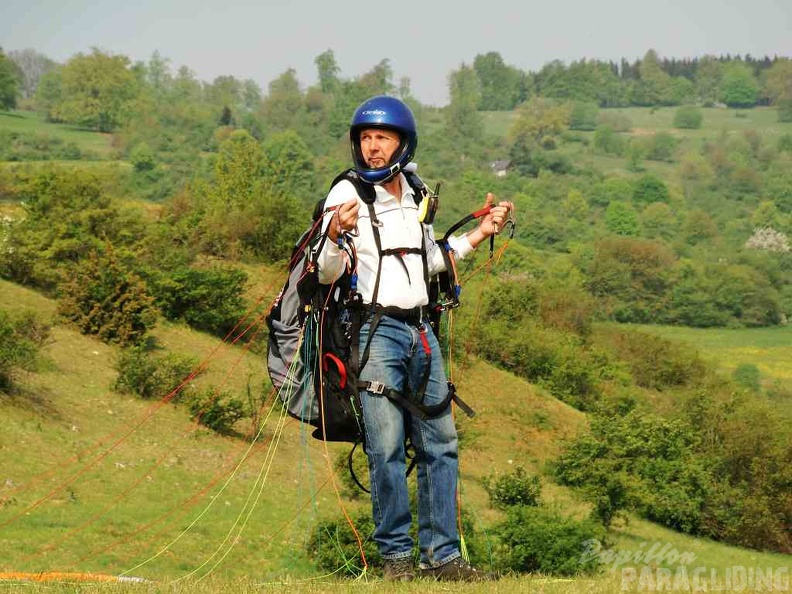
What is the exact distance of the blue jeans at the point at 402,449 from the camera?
694 centimetres

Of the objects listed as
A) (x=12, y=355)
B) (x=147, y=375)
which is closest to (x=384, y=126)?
(x=12, y=355)

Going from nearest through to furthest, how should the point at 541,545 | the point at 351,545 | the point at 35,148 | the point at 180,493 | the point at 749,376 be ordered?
1. the point at 351,545
2. the point at 541,545
3. the point at 180,493
4. the point at 749,376
5. the point at 35,148

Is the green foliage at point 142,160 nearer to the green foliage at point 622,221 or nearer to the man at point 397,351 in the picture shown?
the green foliage at point 622,221

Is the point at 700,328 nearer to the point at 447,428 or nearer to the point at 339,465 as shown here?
the point at 339,465

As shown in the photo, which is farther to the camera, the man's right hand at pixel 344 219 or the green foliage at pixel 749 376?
the green foliage at pixel 749 376

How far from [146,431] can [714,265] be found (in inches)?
4628

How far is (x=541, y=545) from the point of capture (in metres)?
13.4

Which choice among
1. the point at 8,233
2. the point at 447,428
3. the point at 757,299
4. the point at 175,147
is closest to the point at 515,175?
the point at 175,147

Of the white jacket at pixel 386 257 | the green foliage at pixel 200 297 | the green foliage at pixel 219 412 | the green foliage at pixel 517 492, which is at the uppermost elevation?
the white jacket at pixel 386 257

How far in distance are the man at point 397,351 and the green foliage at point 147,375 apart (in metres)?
15.8

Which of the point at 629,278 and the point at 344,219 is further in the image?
the point at 629,278

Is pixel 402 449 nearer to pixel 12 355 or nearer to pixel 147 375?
pixel 12 355

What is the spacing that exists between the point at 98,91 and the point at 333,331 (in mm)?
177374

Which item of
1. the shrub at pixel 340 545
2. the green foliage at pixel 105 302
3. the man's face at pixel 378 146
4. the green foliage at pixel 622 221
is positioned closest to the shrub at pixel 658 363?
the green foliage at pixel 105 302
